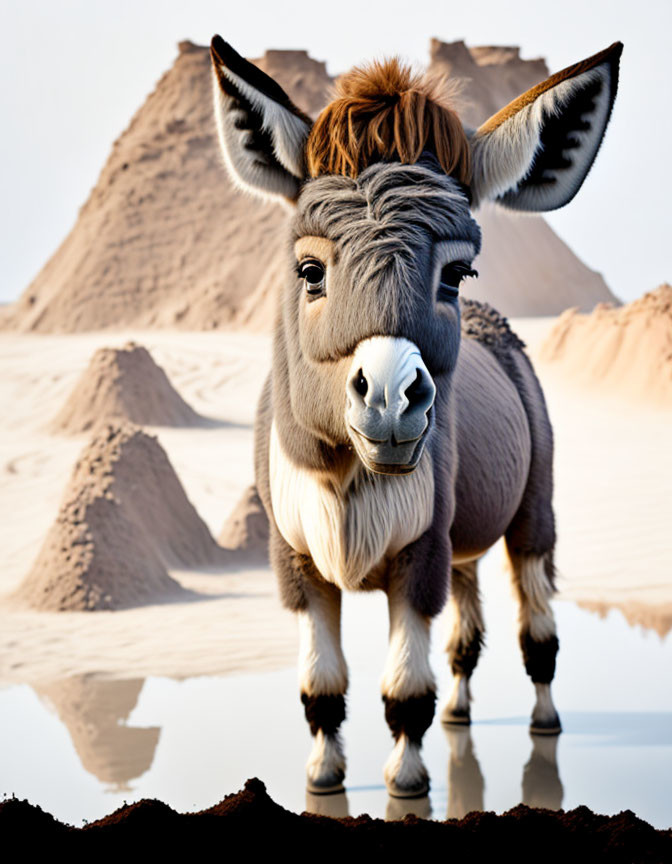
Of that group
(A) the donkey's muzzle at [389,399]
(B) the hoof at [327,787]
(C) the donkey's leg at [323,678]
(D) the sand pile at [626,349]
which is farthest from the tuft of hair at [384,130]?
(D) the sand pile at [626,349]

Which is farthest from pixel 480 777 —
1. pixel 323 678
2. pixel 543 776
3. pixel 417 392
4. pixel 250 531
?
pixel 250 531

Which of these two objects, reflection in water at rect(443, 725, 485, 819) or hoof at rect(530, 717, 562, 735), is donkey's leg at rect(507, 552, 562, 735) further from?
reflection in water at rect(443, 725, 485, 819)

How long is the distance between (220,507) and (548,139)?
40.4 feet

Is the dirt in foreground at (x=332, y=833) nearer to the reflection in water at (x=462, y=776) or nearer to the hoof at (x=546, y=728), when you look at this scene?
the reflection in water at (x=462, y=776)

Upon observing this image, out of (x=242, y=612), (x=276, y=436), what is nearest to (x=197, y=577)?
(x=242, y=612)

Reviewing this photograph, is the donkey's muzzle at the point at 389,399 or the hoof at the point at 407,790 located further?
the hoof at the point at 407,790

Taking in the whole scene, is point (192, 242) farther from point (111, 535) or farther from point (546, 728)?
point (546, 728)

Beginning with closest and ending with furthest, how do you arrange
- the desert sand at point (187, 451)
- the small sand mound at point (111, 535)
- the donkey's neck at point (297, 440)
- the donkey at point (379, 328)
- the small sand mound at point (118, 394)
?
the donkey at point (379, 328)
the donkey's neck at point (297, 440)
the desert sand at point (187, 451)
the small sand mound at point (111, 535)
the small sand mound at point (118, 394)

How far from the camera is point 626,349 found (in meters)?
22.7

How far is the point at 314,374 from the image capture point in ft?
12.4

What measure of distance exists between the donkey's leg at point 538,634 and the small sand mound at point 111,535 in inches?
182

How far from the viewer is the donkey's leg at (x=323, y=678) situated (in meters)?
4.54

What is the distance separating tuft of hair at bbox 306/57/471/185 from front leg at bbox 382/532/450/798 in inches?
61.3

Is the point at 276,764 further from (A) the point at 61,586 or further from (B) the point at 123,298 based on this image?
(B) the point at 123,298
